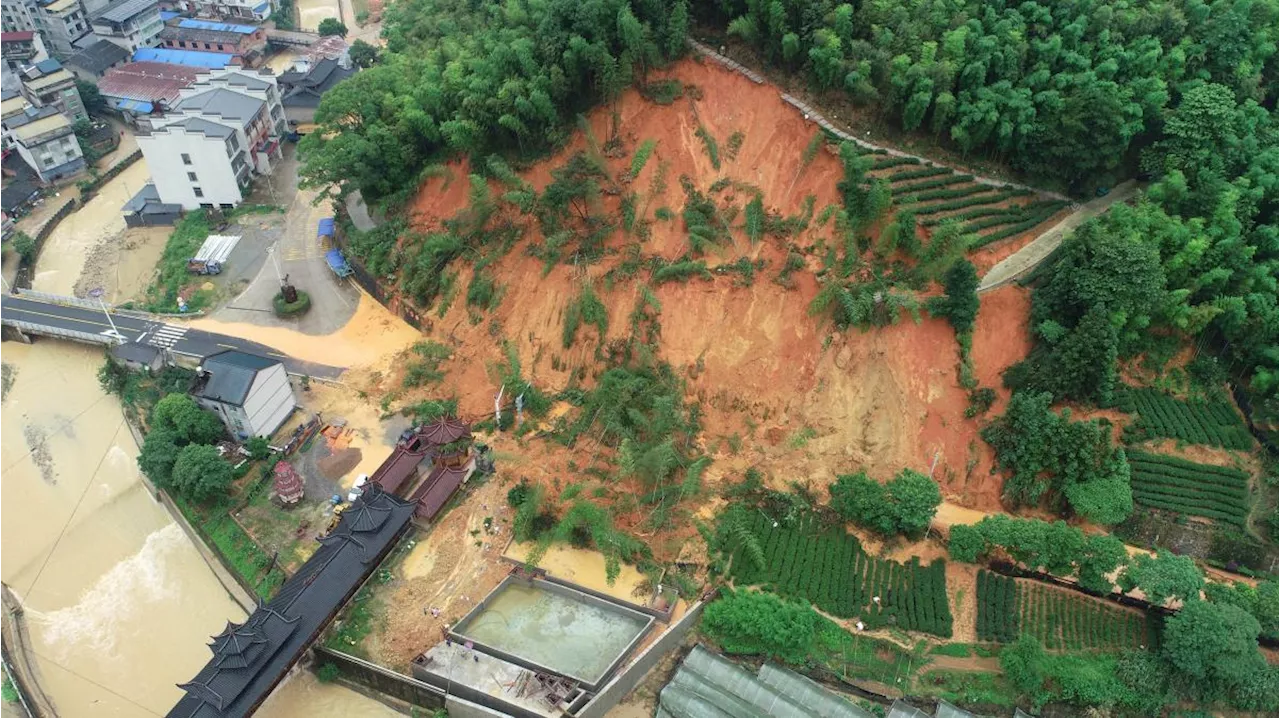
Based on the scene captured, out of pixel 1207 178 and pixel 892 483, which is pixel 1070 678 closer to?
pixel 892 483

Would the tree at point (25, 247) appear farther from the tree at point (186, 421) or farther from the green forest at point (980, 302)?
the green forest at point (980, 302)

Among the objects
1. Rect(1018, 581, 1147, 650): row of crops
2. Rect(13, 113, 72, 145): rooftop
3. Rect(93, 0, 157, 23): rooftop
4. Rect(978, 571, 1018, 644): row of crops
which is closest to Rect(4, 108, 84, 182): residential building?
Rect(13, 113, 72, 145): rooftop

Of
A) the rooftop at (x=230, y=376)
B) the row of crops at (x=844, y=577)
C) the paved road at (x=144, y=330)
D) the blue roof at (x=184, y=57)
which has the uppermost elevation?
the rooftop at (x=230, y=376)

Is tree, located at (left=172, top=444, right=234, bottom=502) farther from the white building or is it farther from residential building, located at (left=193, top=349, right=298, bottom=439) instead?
the white building

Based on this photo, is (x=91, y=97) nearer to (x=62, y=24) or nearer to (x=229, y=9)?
(x=62, y=24)

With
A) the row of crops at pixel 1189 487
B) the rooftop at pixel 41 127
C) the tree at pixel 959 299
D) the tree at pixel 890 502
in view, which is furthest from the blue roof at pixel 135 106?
the row of crops at pixel 1189 487

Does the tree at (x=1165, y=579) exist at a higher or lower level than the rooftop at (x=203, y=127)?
lower
